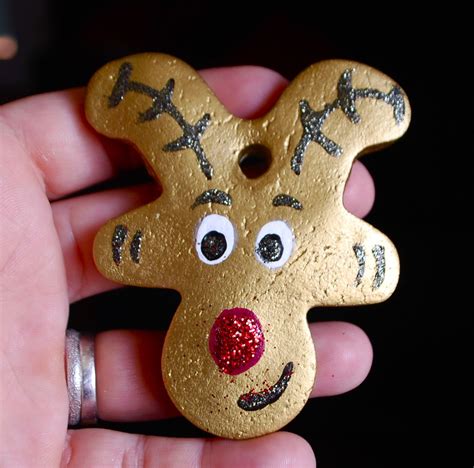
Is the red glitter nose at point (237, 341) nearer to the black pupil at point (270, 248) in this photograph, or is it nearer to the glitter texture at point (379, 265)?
the black pupil at point (270, 248)

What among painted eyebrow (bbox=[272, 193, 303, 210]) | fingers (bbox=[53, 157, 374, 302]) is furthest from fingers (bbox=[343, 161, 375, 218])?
painted eyebrow (bbox=[272, 193, 303, 210])

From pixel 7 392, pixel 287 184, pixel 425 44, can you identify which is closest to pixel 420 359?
pixel 287 184

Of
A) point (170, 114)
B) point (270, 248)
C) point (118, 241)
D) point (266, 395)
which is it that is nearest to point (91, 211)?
point (118, 241)

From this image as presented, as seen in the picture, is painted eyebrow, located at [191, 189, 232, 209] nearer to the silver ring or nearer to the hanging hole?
the hanging hole

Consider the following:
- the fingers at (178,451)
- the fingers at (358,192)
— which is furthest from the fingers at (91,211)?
the fingers at (178,451)

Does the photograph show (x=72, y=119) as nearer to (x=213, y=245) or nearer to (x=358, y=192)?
(x=213, y=245)

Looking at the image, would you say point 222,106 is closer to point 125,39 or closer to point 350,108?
point 350,108
